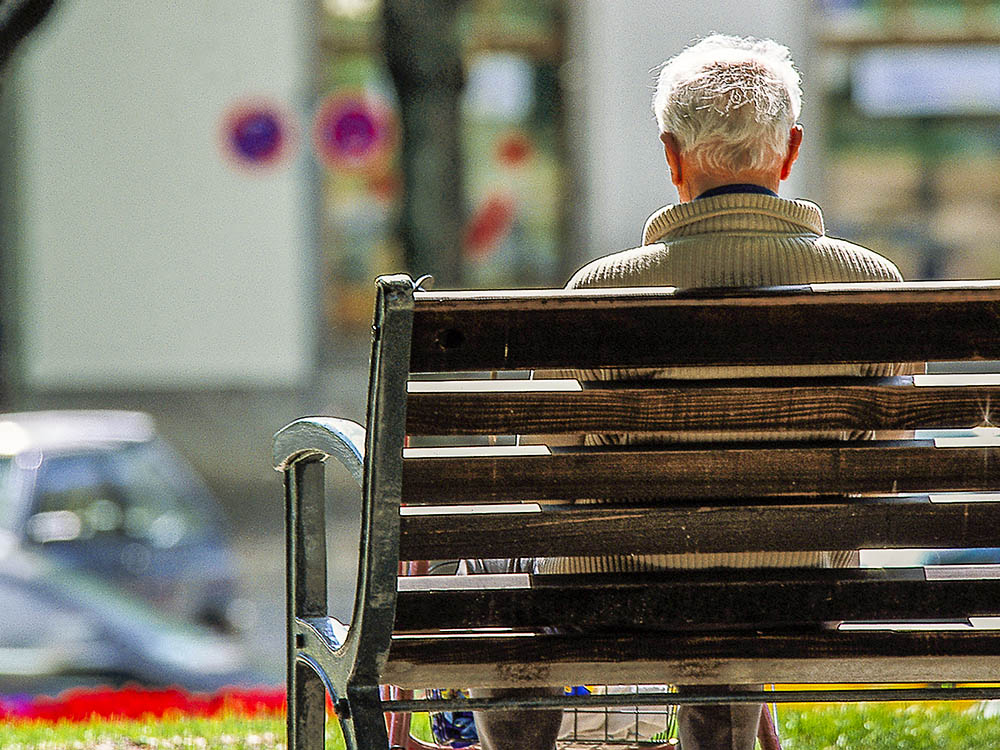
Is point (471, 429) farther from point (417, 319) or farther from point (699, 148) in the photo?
point (699, 148)

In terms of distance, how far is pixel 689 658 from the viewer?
236 centimetres

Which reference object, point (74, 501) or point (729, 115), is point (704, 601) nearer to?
point (729, 115)

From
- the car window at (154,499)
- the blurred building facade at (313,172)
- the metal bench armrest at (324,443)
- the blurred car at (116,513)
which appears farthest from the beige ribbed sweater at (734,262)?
the blurred building facade at (313,172)

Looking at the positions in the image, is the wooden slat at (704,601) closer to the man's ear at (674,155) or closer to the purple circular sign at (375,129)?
the man's ear at (674,155)

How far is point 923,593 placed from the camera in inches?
95.3

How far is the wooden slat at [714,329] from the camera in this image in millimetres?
2234

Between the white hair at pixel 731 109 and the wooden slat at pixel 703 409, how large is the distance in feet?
1.65

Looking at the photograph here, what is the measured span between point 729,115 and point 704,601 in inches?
30.5

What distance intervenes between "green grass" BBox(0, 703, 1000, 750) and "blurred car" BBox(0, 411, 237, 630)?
13.0 feet

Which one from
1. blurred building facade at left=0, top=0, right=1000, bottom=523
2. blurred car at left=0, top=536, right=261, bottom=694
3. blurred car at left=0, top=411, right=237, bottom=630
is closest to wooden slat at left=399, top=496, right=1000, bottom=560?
blurred car at left=0, top=536, right=261, bottom=694

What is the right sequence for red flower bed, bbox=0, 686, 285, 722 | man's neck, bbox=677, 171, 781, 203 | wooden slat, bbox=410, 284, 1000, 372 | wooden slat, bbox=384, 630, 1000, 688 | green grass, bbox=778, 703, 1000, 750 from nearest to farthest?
wooden slat, bbox=410, 284, 1000, 372 → wooden slat, bbox=384, 630, 1000, 688 → man's neck, bbox=677, 171, 781, 203 → green grass, bbox=778, 703, 1000, 750 → red flower bed, bbox=0, 686, 285, 722

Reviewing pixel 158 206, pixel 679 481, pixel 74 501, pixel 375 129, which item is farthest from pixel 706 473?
pixel 158 206

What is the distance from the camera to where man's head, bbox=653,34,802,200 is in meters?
2.68

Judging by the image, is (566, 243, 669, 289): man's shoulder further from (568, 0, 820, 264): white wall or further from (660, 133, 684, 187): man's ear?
(568, 0, 820, 264): white wall
